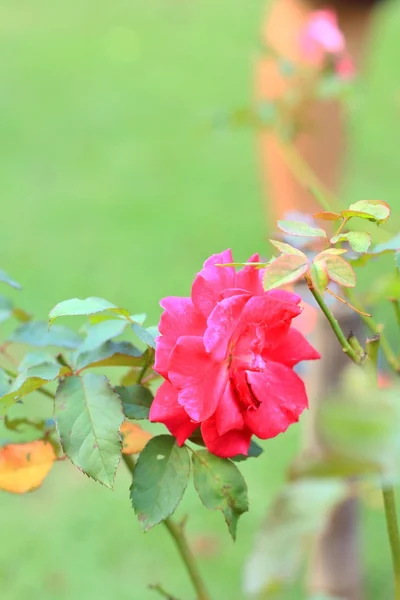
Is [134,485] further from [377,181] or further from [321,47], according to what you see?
[377,181]

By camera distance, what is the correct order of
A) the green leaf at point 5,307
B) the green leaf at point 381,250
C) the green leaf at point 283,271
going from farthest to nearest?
the green leaf at point 5,307
the green leaf at point 381,250
the green leaf at point 283,271

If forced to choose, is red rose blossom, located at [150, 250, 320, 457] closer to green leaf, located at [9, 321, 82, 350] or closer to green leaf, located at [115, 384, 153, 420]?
green leaf, located at [115, 384, 153, 420]

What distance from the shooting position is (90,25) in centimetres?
525

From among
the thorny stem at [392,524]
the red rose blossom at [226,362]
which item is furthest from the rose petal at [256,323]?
the thorny stem at [392,524]

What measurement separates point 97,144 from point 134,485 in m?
3.46

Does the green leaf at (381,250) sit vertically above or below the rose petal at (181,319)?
above

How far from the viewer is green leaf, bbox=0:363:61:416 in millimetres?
474

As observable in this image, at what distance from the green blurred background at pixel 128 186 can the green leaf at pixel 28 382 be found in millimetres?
937

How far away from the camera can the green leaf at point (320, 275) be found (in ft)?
1.47

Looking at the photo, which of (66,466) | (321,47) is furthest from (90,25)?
(321,47)

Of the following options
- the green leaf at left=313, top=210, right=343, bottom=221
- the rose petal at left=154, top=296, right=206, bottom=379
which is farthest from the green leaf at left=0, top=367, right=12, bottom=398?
the green leaf at left=313, top=210, right=343, bottom=221

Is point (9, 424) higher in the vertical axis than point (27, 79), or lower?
higher

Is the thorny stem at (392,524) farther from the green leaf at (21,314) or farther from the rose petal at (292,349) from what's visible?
the green leaf at (21,314)

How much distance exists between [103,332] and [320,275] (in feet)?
0.54
